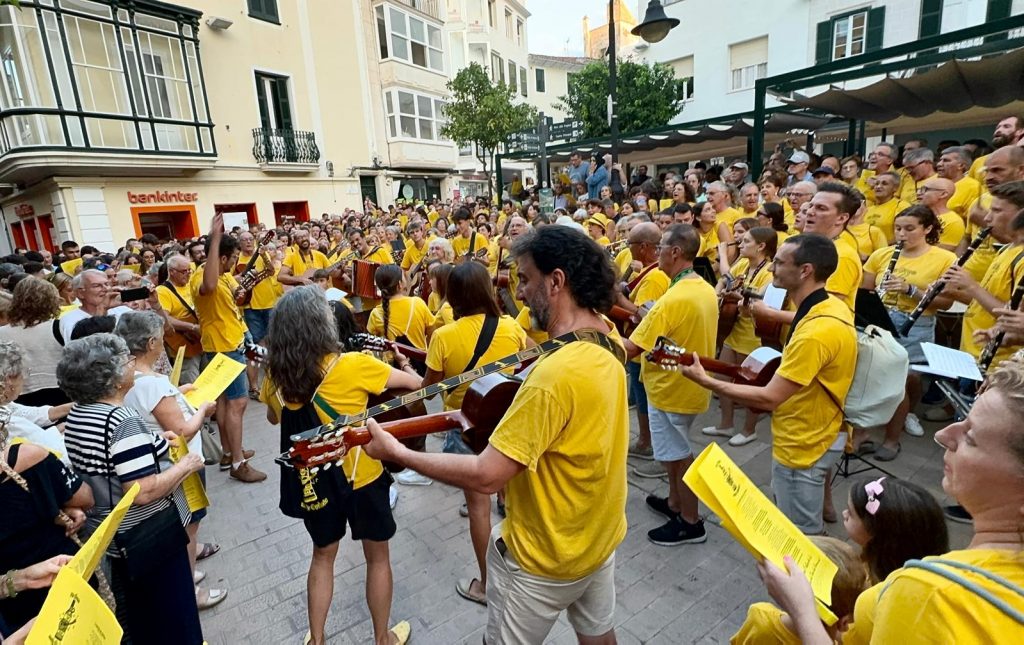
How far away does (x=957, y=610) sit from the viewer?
3.03ft

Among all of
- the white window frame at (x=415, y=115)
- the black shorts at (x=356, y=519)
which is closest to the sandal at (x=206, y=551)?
the black shorts at (x=356, y=519)

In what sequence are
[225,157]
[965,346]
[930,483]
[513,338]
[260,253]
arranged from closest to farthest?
[513,338], [965,346], [930,483], [260,253], [225,157]

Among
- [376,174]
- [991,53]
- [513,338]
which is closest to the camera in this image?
[513,338]

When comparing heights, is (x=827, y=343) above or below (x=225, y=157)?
below

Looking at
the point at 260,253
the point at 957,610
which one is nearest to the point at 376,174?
the point at 260,253

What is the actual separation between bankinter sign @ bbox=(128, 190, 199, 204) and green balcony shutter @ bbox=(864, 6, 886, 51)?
24.0 metres

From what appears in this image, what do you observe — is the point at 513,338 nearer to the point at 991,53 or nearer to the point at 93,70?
the point at 991,53

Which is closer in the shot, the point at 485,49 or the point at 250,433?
the point at 250,433

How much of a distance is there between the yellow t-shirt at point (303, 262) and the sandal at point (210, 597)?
17.8 feet

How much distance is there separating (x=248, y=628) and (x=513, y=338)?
7.93ft

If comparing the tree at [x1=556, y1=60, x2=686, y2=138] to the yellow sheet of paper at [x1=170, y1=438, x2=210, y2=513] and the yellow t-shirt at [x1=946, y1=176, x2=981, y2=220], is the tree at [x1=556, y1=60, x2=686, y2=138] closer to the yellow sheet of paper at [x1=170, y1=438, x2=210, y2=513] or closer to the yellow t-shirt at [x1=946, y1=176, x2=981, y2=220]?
the yellow t-shirt at [x1=946, y1=176, x2=981, y2=220]

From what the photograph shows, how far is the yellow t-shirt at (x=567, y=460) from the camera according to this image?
1688mm

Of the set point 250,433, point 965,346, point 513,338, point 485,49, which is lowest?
point 250,433

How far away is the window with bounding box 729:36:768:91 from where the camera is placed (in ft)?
68.8
